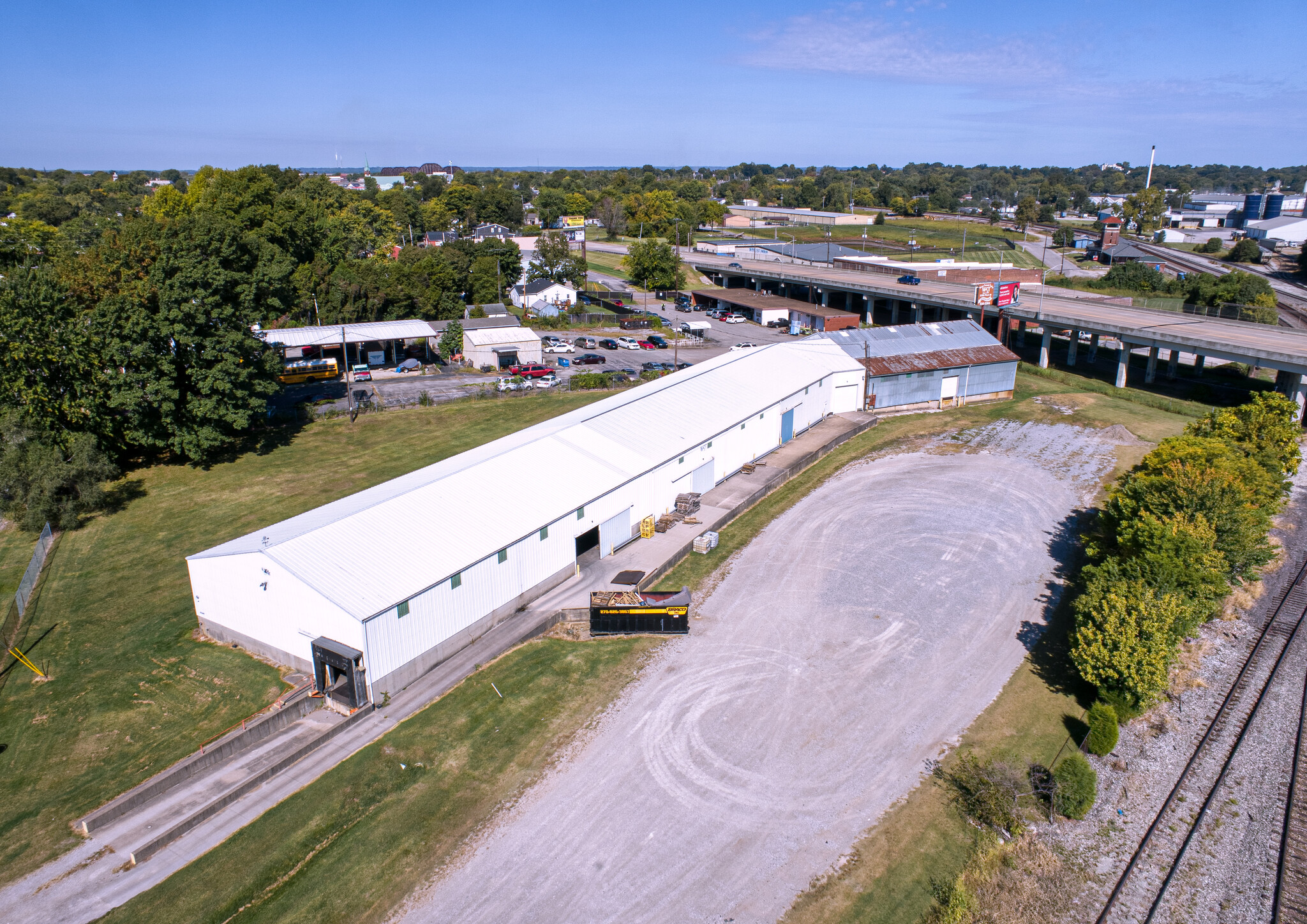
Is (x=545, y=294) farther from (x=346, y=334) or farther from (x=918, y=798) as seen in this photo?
(x=918, y=798)

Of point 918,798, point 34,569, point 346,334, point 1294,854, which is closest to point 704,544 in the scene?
point 918,798

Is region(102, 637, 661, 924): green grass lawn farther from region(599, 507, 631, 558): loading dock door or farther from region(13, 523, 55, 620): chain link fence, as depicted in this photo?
region(13, 523, 55, 620): chain link fence

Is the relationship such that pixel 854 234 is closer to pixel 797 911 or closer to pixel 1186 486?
pixel 1186 486

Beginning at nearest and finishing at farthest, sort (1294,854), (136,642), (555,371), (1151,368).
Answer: (1294,854) → (136,642) → (1151,368) → (555,371)

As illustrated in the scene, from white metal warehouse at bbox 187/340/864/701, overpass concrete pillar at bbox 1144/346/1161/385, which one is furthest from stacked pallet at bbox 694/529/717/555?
overpass concrete pillar at bbox 1144/346/1161/385

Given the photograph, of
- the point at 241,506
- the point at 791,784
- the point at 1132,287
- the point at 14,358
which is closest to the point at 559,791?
the point at 791,784

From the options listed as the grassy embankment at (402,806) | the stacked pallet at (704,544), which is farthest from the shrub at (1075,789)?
the stacked pallet at (704,544)

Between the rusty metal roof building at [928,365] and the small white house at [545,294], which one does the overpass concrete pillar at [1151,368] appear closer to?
the rusty metal roof building at [928,365]
